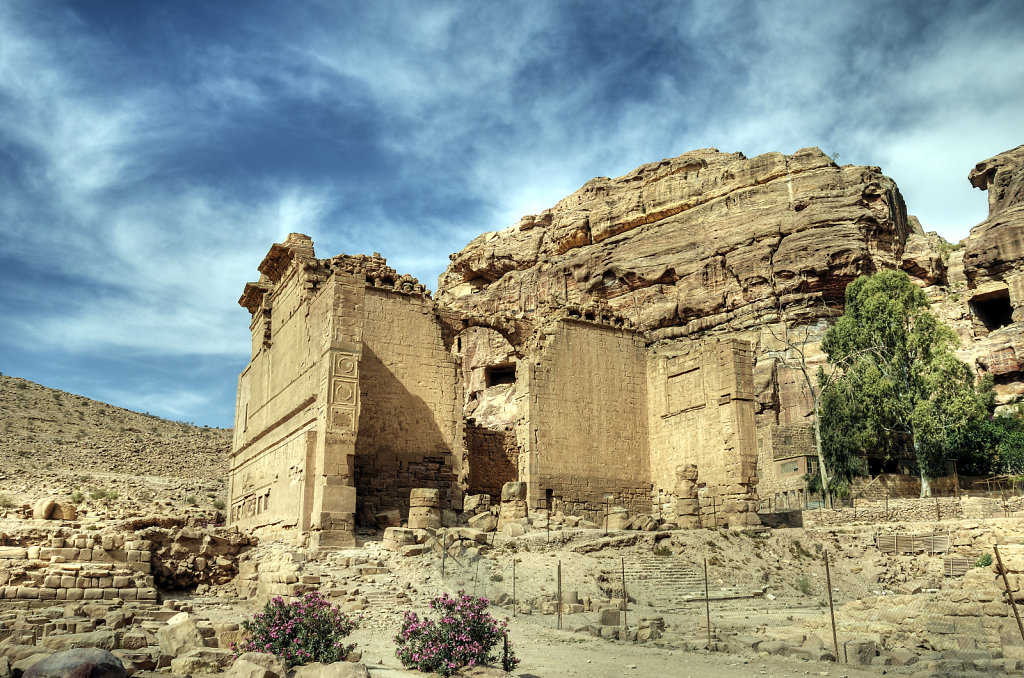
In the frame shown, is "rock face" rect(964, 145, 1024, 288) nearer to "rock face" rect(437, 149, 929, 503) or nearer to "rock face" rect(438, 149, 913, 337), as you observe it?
"rock face" rect(437, 149, 929, 503)

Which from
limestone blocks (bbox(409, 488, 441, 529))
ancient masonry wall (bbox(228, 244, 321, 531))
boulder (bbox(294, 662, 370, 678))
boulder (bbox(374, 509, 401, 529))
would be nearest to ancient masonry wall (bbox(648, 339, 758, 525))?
limestone blocks (bbox(409, 488, 441, 529))

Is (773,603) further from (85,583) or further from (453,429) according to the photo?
(85,583)

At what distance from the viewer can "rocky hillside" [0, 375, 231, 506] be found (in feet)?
104

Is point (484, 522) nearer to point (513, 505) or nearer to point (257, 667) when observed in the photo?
point (513, 505)

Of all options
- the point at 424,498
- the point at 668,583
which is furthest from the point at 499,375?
the point at 668,583

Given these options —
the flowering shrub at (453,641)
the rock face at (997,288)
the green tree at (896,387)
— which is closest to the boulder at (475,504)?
the flowering shrub at (453,641)

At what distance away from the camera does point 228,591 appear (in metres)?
17.0

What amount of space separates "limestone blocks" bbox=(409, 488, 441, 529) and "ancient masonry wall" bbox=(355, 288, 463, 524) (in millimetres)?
1687

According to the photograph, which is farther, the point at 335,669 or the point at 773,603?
the point at 773,603

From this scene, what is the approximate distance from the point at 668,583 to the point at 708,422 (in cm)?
613

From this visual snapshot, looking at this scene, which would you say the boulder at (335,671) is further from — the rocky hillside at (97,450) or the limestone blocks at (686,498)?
the rocky hillside at (97,450)

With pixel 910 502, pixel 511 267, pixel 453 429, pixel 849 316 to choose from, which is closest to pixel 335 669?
pixel 453 429

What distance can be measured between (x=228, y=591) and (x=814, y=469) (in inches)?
1016

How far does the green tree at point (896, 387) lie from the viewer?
106 ft
